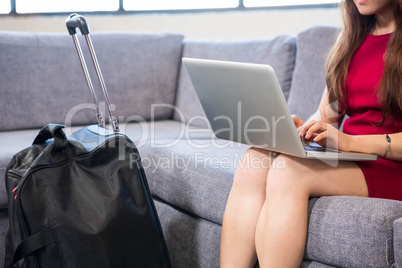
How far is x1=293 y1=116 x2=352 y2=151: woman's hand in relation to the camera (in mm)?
1365

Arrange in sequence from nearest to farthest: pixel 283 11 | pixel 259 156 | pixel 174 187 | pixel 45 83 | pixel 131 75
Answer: pixel 259 156 < pixel 174 187 < pixel 45 83 < pixel 131 75 < pixel 283 11

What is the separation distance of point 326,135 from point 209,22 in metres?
1.96

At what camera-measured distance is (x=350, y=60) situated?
167cm

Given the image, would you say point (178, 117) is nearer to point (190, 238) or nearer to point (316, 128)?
point (190, 238)

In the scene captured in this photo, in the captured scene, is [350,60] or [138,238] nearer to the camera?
[138,238]

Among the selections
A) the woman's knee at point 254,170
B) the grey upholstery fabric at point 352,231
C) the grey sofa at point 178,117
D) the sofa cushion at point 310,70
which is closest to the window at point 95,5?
the grey sofa at point 178,117

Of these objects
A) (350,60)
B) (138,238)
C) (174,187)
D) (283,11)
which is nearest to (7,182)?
(138,238)

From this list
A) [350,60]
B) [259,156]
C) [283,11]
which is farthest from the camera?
[283,11]

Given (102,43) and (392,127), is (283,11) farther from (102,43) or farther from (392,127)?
(392,127)

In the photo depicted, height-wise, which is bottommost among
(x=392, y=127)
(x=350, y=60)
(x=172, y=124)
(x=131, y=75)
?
(x=172, y=124)

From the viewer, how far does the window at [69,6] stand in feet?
11.1

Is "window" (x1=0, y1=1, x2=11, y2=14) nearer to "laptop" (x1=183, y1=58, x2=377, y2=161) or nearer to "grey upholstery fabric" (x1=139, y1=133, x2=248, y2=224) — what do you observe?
"grey upholstery fabric" (x1=139, y1=133, x2=248, y2=224)

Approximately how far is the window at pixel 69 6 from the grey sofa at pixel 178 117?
749 mm

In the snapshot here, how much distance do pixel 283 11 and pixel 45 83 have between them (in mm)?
1250
